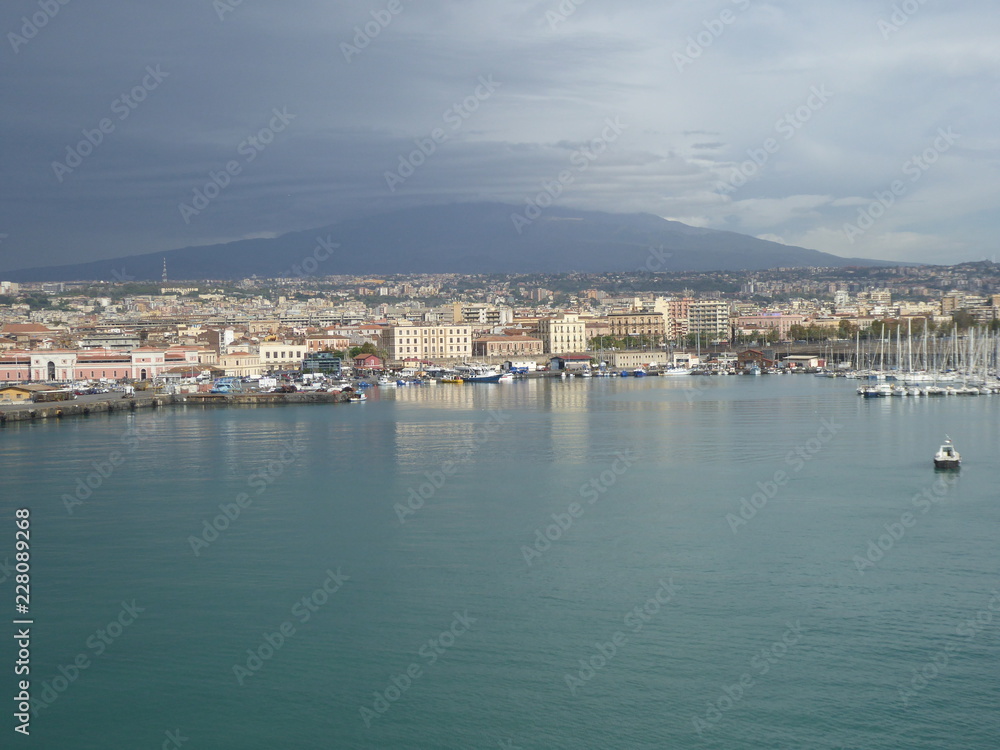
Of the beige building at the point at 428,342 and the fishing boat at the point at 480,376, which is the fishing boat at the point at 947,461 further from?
the beige building at the point at 428,342

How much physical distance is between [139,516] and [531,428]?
8.19m

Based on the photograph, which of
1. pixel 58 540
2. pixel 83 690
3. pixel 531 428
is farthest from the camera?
pixel 531 428

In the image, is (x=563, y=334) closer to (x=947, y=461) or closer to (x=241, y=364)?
(x=241, y=364)

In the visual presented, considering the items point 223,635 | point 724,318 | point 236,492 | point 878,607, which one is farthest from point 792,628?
point 724,318

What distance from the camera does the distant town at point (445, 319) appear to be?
3628 centimetres

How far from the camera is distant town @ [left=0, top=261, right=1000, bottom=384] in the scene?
36281 millimetres

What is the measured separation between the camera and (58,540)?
7945 mm

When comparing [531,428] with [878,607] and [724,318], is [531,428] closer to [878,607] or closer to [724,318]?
[878,607]

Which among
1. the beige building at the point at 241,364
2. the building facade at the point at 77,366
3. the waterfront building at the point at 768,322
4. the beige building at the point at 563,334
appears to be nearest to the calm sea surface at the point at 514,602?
the building facade at the point at 77,366

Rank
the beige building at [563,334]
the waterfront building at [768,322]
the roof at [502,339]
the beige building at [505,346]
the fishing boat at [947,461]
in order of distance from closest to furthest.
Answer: the fishing boat at [947,461] → the beige building at [505,346] → the roof at [502,339] → the beige building at [563,334] → the waterfront building at [768,322]

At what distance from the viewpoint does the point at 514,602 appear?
20.7 feet

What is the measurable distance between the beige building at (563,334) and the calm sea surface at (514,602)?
110 feet

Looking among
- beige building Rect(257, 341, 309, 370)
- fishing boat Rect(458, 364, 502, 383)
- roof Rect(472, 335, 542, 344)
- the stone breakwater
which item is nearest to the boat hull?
fishing boat Rect(458, 364, 502, 383)

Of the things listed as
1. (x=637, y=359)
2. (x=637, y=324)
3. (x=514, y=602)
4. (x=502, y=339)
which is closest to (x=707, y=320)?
(x=637, y=324)
